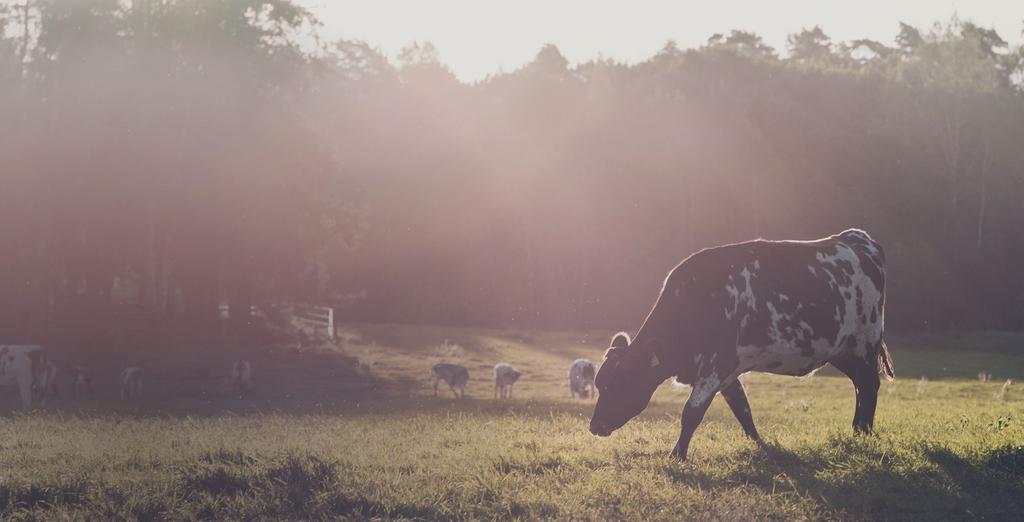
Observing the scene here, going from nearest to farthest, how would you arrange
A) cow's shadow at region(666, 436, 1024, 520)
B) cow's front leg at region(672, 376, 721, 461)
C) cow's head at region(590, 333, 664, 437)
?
cow's shadow at region(666, 436, 1024, 520), cow's front leg at region(672, 376, 721, 461), cow's head at region(590, 333, 664, 437)

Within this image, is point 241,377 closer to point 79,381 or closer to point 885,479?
point 79,381

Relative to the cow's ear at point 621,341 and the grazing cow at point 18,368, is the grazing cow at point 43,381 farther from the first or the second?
the cow's ear at point 621,341

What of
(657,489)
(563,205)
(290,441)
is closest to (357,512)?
(657,489)

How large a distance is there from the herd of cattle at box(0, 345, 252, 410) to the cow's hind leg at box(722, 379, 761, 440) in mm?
19354

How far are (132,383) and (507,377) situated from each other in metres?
10.7

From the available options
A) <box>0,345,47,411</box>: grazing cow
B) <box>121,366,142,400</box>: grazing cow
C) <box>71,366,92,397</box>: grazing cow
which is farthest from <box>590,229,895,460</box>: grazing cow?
<box>71,366,92,397</box>: grazing cow

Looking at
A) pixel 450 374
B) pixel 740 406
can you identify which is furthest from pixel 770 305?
pixel 450 374

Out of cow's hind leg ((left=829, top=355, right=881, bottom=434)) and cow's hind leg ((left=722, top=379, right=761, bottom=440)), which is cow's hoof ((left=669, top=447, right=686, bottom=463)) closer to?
cow's hind leg ((left=722, top=379, right=761, bottom=440))

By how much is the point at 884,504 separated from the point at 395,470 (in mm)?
4573

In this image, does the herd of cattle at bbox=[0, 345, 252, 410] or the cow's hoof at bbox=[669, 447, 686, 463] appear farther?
the herd of cattle at bbox=[0, 345, 252, 410]

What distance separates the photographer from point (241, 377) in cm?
3089

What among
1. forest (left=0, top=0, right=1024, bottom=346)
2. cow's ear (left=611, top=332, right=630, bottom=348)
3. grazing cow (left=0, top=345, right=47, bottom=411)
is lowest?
grazing cow (left=0, top=345, right=47, bottom=411)

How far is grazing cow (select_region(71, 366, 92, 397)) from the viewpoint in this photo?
30703mm

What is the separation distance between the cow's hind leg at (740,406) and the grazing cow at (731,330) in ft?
0.04
